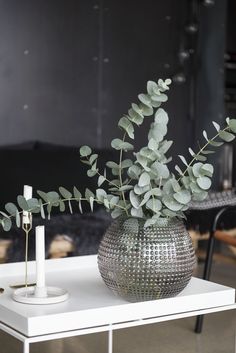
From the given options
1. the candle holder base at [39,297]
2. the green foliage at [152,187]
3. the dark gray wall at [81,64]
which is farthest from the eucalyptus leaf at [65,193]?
the dark gray wall at [81,64]

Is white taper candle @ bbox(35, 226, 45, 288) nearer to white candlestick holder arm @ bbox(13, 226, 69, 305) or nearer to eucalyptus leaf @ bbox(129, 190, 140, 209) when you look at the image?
white candlestick holder arm @ bbox(13, 226, 69, 305)

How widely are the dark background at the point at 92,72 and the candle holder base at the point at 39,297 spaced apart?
81.3 inches

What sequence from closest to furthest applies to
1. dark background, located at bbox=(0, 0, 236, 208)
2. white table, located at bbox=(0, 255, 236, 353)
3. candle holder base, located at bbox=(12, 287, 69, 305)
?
white table, located at bbox=(0, 255, 236, 353) → candle holder base, located at bbox=(12, 287, 69, 305) → dark background, located at bbox=(0, 0, 236, 208)

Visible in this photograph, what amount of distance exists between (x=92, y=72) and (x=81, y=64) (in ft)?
0.30

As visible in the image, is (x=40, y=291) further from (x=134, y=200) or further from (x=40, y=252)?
(x=134, y=200)

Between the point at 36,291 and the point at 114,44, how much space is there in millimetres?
2873

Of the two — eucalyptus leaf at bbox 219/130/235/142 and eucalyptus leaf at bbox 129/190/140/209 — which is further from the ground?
eucalyptus leaf at bbox 219/130/235/142

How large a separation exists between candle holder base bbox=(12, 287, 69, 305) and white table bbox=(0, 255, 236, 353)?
0.02 metres

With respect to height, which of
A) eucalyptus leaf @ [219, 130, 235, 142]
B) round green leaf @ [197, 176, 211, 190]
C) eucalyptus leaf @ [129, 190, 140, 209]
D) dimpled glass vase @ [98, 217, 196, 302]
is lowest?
dimpled glass vase @ [98, 217, 196, 302]

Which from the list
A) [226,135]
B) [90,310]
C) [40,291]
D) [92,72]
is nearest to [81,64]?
[92,72]

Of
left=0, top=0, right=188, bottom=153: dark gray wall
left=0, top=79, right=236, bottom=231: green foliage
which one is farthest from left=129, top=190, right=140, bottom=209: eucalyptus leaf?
left=0, top=0, right=188, bottom=153: dark gray wall

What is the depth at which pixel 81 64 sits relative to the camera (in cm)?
456

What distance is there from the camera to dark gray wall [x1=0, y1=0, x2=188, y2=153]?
4.30 metres

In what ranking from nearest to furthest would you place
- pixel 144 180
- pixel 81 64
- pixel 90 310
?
pixel 90 310 < pixel 144 180 < pixel 81 64
